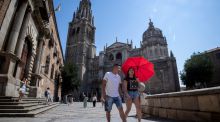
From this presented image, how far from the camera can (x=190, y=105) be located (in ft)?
14.0

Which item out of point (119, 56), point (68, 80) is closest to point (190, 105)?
point (68, 80)

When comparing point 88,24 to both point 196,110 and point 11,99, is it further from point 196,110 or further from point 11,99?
point 196,110

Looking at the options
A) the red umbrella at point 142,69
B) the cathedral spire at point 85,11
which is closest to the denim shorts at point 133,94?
the red umbrella at point 142,69

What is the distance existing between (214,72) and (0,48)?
43.6 meters

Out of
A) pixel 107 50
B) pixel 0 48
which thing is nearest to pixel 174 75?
pixel 107 50

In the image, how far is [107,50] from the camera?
53.8 meters

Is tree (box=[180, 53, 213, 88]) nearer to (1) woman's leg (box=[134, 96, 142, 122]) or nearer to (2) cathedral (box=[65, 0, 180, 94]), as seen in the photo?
(2) cathedral (box=[65, 0, 180, 94])

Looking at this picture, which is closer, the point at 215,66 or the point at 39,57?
the point at 39,57

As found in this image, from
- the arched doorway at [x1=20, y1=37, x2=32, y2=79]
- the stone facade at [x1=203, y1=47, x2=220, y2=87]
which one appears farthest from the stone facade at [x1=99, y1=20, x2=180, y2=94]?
the arched doorway at [x1=20, y1=37, x2=32, y2=79]

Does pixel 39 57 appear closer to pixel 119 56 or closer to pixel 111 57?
pixel 119 56

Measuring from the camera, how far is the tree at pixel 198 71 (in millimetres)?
32781

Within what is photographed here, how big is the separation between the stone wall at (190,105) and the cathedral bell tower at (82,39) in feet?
151

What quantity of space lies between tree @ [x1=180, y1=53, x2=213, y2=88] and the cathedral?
6.31m

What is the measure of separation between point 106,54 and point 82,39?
11135mm
